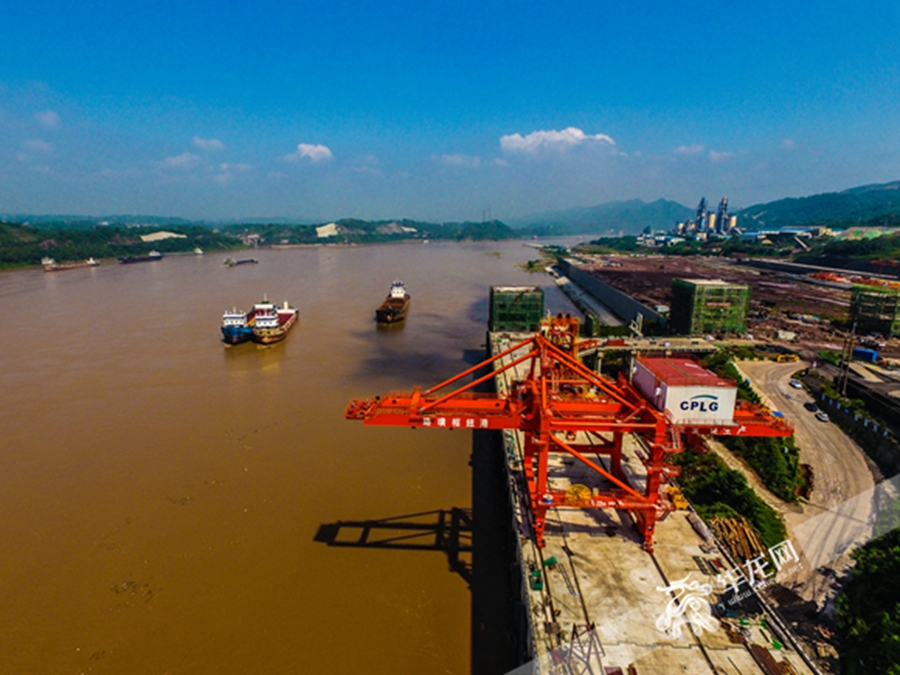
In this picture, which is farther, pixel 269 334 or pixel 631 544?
pixel 269 334

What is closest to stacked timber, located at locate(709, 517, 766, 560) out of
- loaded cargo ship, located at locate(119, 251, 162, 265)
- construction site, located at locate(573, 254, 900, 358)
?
construction site, located at locate(573, 254, 900, 358)

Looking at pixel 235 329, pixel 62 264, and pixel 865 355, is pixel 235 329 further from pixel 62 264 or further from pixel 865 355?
pixel 62 264

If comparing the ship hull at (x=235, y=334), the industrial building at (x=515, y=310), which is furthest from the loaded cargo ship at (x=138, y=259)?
the industrial building at (x=515, y=310)

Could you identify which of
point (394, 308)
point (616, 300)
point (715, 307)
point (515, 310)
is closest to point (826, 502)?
point (715, 307)

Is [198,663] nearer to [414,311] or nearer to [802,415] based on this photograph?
[802,415]

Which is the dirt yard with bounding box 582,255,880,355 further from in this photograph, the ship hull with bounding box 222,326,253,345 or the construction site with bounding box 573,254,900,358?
the ship hull with bounding box 222,326,253,345

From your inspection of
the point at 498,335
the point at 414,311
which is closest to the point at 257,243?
the point at 414,311
